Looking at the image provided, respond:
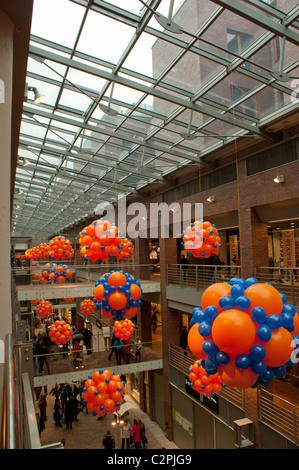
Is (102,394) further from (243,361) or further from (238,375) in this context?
(243,361)

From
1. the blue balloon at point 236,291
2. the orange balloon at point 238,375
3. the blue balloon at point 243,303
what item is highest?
the blue balloon at point 236,291

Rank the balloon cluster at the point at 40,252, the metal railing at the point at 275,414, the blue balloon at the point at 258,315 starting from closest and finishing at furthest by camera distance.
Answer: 1. the blue balloon at the point at 258,315
2. the metal railing at the point at 275,414
3. the balloon cluster at the point at 40,252

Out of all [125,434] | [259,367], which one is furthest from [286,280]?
[125,434]

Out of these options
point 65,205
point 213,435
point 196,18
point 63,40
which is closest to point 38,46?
point 63,40

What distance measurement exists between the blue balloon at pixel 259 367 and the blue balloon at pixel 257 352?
9 cm

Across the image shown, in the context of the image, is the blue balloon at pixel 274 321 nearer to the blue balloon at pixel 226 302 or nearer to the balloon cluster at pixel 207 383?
the blue balloon at pixel 226 302

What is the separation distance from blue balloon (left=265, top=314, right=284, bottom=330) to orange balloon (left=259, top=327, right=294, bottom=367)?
0.11 metres

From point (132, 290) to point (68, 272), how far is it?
763 cm

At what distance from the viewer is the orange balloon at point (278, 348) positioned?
13.5 feet

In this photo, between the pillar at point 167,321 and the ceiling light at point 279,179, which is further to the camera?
the pillar at point 167,321

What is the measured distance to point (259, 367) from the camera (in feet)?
13.5

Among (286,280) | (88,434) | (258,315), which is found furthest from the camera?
(88,434)

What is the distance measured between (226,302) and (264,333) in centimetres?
58

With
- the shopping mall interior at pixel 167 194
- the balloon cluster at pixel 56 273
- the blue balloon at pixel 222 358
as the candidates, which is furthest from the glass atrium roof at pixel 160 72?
the balloon cluster at pixel 56 273
